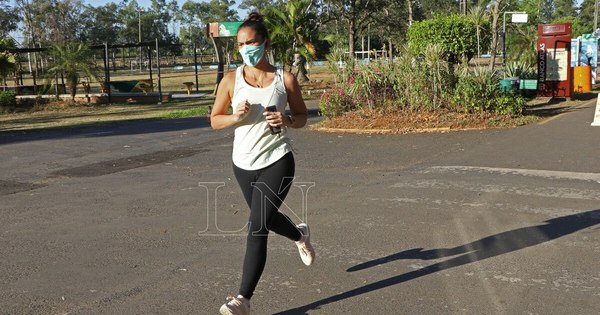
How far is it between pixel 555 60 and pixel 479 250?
16.5m

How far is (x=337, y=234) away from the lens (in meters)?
5.93

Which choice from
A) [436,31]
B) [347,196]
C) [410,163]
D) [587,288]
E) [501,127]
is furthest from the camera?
[436,31]

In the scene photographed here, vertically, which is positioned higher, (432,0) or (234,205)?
(432,0)

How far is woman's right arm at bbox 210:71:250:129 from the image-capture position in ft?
13.3

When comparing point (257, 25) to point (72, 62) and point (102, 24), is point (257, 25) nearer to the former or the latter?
point (72, 62)

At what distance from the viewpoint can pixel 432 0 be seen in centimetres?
7694

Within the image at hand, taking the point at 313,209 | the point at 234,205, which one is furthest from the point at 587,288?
the point at 234,205

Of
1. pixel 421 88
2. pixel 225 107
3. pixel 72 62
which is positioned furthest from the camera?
pixel 72 62

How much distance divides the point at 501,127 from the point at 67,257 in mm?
10709

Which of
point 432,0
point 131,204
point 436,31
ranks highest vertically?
point 432,0

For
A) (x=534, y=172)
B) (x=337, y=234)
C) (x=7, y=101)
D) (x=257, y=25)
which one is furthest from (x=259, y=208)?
(x=7, y=101)

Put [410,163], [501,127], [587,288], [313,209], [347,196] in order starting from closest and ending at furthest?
[587,288], [313,209], [347,196], [410,163], [501,127]

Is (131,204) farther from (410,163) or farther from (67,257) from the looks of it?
(410,163)

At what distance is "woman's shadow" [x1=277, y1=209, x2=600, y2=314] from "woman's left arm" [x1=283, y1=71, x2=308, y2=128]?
50.4 inches
